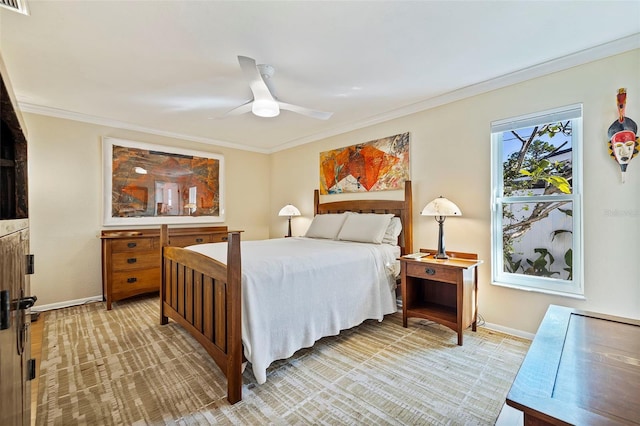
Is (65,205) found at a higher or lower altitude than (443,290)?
higher

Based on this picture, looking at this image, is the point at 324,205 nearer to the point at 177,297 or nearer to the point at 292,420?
the point at 177,297

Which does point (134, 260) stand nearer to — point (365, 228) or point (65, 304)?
point (65, 304)

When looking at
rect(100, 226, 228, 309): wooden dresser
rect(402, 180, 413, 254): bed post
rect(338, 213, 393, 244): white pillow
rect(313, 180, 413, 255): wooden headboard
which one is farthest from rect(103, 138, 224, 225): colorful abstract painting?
rect(402, 180, 413, 254): bed post

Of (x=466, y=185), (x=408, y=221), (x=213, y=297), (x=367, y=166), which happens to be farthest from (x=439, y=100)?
(x=213, y=297)

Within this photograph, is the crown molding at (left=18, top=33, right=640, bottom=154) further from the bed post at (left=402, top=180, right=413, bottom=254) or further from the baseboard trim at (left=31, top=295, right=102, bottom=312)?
the baseboard trim at (left=31, top=295, right=102, bottom=312)

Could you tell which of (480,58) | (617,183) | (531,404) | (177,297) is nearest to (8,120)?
(177,297)

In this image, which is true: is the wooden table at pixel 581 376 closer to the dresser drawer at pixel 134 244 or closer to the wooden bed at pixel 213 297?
the wooden bed at pixel 213 297

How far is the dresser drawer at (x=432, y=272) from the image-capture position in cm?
251

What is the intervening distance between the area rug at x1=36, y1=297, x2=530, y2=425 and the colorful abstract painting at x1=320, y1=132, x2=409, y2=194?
1792 millimetres

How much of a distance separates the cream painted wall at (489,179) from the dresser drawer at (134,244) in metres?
3.12

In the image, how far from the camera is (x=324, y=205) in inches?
172

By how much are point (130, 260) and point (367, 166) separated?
3.29 meters

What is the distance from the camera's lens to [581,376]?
0.91 metres

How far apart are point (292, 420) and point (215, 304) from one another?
866mm
